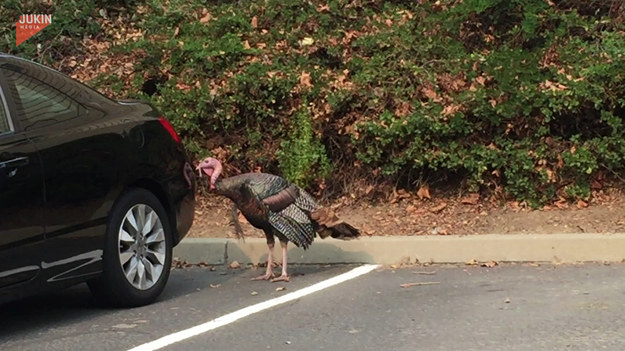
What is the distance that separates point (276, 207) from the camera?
20.7 feet

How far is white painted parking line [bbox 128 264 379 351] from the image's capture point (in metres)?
5.01

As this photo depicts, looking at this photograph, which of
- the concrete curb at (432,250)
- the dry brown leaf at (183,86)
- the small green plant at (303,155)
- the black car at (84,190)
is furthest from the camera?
the dry brown leaf at (183,86)

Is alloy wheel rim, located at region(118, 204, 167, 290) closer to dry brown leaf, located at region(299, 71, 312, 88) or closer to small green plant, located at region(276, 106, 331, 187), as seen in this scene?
small green plant, located at region(276, 106, 331, 187)

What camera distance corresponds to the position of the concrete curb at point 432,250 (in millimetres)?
6809

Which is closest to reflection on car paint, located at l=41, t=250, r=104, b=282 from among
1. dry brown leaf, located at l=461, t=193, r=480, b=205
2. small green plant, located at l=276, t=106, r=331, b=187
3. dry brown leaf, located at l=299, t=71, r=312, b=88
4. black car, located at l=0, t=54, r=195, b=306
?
black car, located at l=0, t=54, r=195, b=306

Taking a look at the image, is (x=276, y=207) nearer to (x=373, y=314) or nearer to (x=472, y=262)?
(x=373, y=314)

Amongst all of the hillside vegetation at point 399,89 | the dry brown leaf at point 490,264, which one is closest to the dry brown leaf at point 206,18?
the hillside vegetation at point 399,89

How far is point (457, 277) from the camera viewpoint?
6.49 m

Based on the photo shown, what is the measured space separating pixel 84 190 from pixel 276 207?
148cm

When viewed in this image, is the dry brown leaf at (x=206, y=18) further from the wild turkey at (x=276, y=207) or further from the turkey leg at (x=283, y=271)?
the turkey leg at (x=283, y=271)

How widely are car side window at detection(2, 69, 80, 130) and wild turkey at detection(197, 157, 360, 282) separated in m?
1.13

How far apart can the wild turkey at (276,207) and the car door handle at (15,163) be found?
157 cm

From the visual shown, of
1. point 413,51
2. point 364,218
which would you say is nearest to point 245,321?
point 364,218

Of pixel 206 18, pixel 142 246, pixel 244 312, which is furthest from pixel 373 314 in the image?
pixel 206 18
